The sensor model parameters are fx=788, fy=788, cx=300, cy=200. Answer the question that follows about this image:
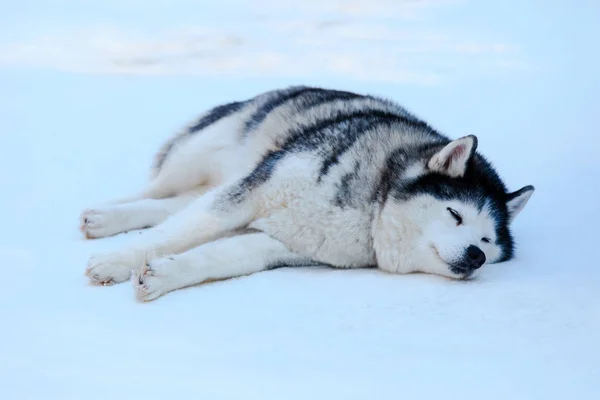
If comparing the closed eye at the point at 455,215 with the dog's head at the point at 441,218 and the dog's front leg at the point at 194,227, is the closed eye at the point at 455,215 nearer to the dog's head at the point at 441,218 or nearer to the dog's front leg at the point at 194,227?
the dog's head at the point at 441,218

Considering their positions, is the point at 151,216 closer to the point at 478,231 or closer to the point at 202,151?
the point at 202,151

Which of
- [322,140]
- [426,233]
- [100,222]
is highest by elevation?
[322,140]

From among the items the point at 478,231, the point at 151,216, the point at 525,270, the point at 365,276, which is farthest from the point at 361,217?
the point at 151,216

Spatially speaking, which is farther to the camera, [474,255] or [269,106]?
[269,106]

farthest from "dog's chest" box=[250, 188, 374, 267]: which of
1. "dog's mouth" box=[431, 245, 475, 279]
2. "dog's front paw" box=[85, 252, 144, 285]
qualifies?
"dog's front paw" box=[85, 252, 144, 285]

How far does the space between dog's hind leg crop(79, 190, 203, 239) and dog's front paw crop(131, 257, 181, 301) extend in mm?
996

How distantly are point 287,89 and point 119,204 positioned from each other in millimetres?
1277

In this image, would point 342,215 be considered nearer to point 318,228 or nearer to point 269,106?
point 318,228

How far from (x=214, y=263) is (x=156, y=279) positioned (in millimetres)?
316

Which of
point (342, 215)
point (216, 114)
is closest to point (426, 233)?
point (342, 215)

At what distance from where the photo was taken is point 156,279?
3297mm

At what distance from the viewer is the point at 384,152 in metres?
3.81

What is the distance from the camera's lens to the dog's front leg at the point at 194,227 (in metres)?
3.53

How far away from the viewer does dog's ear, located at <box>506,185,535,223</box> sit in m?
3.81
